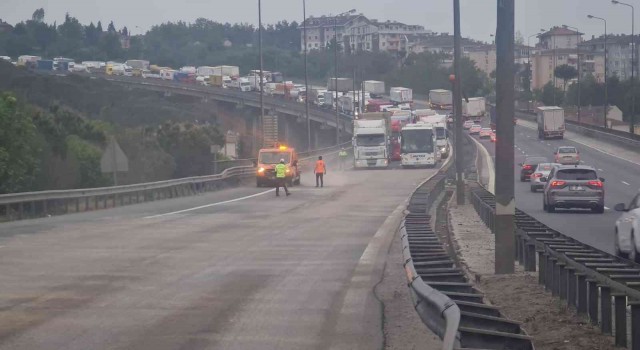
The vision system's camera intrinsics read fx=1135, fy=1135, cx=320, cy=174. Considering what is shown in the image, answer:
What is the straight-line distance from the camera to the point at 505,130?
16.3 metres

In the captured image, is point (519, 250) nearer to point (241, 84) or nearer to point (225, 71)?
point (241, 84)

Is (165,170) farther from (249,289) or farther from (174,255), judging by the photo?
(249,289)

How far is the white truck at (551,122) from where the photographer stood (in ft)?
334

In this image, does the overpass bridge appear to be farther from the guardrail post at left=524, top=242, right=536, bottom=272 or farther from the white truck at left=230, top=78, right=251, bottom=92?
the guardrail post at left=524, top=242, right=536, bottom=272

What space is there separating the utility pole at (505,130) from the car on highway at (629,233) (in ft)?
9.06

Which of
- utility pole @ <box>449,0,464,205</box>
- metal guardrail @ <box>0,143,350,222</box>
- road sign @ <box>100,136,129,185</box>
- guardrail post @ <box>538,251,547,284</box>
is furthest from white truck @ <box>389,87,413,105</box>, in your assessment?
guardrail post @ <box>538,251,547,284</box>

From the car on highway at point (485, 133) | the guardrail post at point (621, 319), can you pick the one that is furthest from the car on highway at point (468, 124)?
the guardrail post at point (621, 319)

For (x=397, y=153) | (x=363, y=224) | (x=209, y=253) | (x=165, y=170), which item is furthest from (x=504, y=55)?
(x=397, y=153)

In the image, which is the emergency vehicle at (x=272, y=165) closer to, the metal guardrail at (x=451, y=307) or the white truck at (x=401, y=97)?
the metal guardrail at (x=451, y=307)

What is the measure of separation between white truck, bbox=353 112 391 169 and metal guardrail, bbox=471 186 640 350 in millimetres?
58732

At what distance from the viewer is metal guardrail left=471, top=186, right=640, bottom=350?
1012 cm

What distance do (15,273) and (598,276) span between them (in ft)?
28.5

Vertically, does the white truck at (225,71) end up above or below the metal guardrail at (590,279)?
above

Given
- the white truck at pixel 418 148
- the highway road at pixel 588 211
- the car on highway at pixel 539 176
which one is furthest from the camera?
the white truck at pixel 418 148
